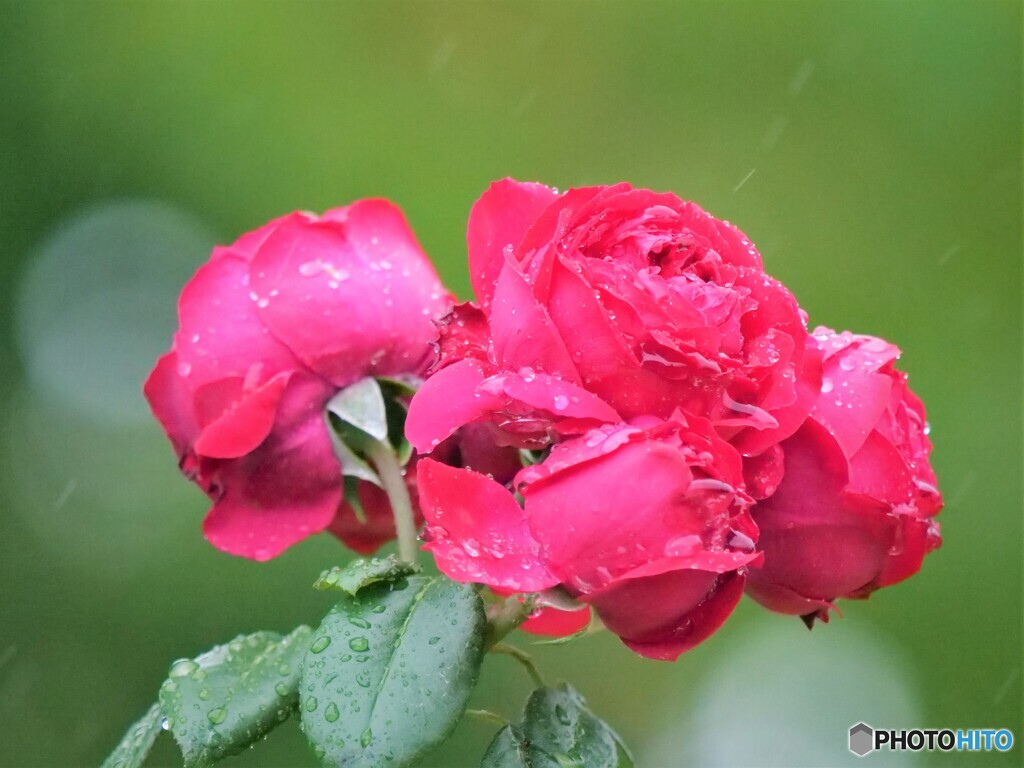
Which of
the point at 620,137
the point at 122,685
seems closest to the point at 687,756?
the point at 122,685

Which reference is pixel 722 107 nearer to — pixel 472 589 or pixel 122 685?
pixel 122 685

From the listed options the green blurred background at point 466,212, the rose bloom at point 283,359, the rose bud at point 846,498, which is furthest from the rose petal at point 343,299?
the green blurred background at point 466,212

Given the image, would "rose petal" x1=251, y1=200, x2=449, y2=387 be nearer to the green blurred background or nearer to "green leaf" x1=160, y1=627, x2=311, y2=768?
"green leaf" x1=160, y1=627, x2=311, y2=768

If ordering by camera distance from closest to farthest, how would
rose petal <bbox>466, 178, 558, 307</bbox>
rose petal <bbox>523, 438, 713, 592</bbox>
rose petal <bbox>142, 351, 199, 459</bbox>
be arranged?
rose petal <bbox>523, 438, 713, 592</bbox> < rose petal <bbox>466, 178, 558, 307</bbox> < rose petal <bbox>142, 351, 199, 459</bbox>

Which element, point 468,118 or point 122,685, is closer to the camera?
point 122,685

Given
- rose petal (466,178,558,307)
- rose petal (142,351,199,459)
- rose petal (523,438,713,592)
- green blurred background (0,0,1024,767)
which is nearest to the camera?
rose petal (523,438,713,592)

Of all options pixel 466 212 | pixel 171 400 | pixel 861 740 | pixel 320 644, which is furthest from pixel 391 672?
pixel 466 212

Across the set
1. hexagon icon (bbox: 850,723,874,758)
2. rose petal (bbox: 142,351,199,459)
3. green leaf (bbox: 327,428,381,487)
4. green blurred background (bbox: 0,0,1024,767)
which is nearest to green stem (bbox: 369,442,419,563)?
green leaf (bbox: 327,428,381,487)
